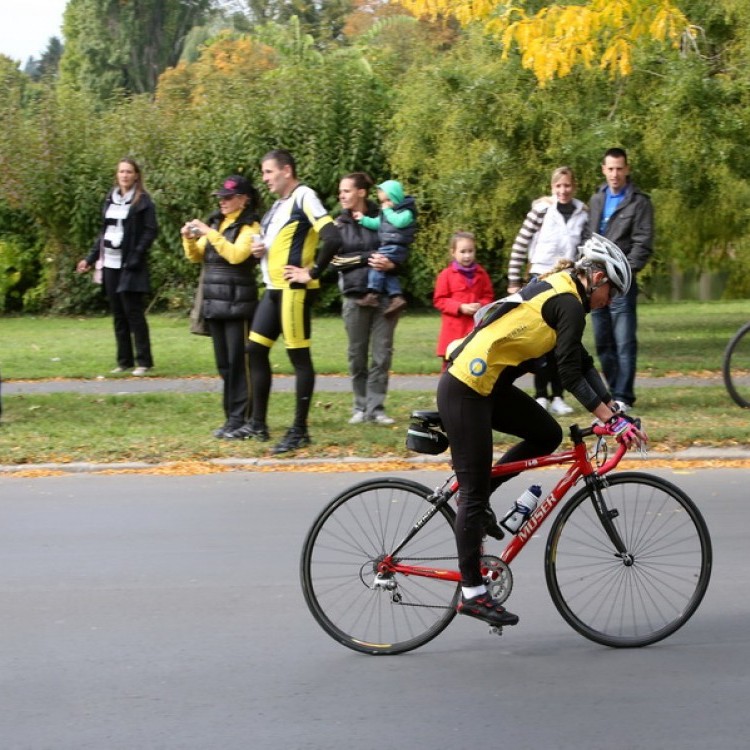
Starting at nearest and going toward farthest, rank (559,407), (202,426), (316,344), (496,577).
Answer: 1. (496,577)
2. (202,426)
3. (559,407)
4. (316,344)

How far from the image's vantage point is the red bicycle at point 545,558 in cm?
576

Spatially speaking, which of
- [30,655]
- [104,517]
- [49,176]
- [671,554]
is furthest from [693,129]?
[49,176]

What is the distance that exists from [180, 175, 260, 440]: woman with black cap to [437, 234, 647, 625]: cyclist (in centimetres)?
467

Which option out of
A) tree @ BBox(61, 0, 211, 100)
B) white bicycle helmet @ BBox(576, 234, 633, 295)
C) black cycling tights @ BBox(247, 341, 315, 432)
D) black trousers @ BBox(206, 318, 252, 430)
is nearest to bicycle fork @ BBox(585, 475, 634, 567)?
white bicycle helmet @ BBox(576, 234, 633, 295)

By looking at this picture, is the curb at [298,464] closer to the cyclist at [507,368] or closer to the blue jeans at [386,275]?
the blue jeans at [386,275]

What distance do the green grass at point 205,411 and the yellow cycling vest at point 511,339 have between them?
416cm

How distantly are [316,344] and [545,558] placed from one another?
1142 cm

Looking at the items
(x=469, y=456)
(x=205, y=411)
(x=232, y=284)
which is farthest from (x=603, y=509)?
(x=205, y=411)

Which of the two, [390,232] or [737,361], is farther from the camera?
[737,361]

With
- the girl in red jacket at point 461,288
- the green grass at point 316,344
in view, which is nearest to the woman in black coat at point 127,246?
the green grass at point 316,344

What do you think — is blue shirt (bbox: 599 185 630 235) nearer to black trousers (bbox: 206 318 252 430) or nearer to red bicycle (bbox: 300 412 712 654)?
black trousers (bbox: 206 318 252 430)

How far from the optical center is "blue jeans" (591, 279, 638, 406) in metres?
10.9

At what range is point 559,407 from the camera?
37.0 ft

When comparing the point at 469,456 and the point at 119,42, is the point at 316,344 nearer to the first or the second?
the point at 469,456
